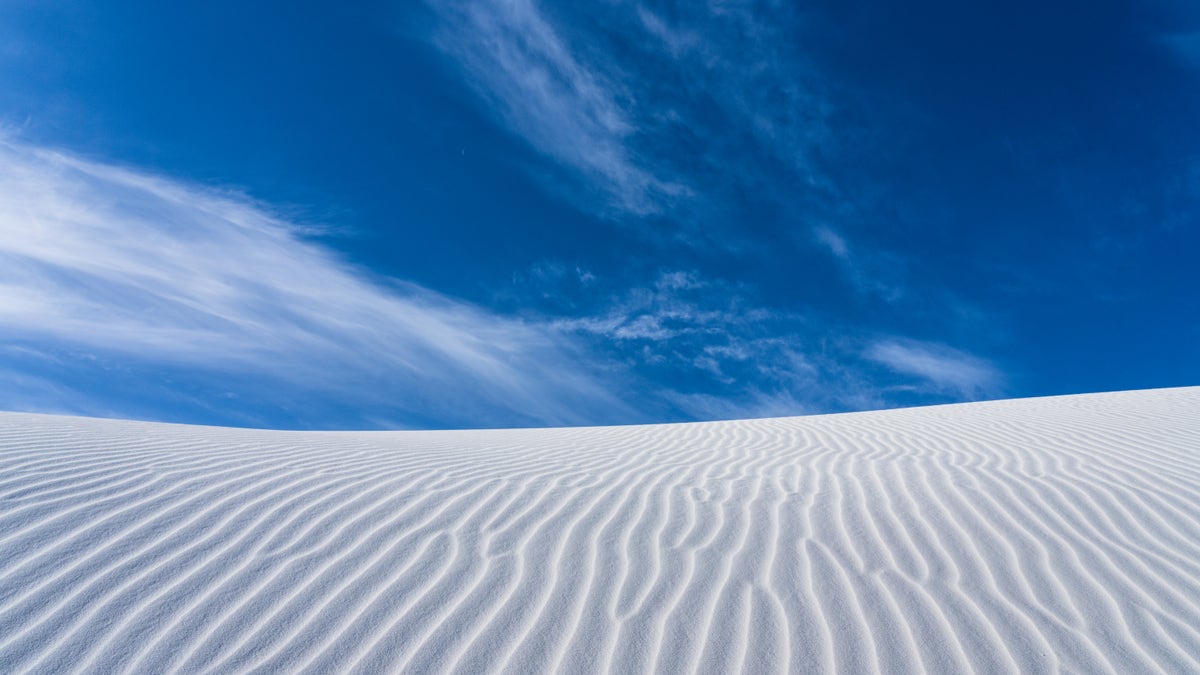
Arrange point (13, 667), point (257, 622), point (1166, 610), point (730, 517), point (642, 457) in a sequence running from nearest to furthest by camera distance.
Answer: point (13, 667) < point (257, 622) < point (1166, 610) < point (730, 517) < point (642, 457)

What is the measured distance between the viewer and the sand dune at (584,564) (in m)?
2.62

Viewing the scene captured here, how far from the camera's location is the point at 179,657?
2.51 metres

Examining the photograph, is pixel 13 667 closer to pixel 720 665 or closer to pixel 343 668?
pixel 343 668

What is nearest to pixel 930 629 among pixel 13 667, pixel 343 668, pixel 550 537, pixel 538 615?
pixel 538 615

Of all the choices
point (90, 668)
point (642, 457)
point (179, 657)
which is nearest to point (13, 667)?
point (90, 668)

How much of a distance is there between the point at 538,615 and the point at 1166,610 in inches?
113

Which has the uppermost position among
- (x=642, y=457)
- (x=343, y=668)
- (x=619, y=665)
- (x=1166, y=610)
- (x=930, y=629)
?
(x=642, y=457)

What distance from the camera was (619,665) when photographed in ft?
8.39

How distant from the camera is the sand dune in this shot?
8.61ft

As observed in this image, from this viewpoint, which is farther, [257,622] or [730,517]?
[730,517]

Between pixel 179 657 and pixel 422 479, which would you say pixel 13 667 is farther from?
pixel 422 479

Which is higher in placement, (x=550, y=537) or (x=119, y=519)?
(x=550, y=537)

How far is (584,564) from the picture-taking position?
334 centimetres

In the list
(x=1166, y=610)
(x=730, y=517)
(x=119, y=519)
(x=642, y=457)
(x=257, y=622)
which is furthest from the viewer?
(x=642, y=457)
